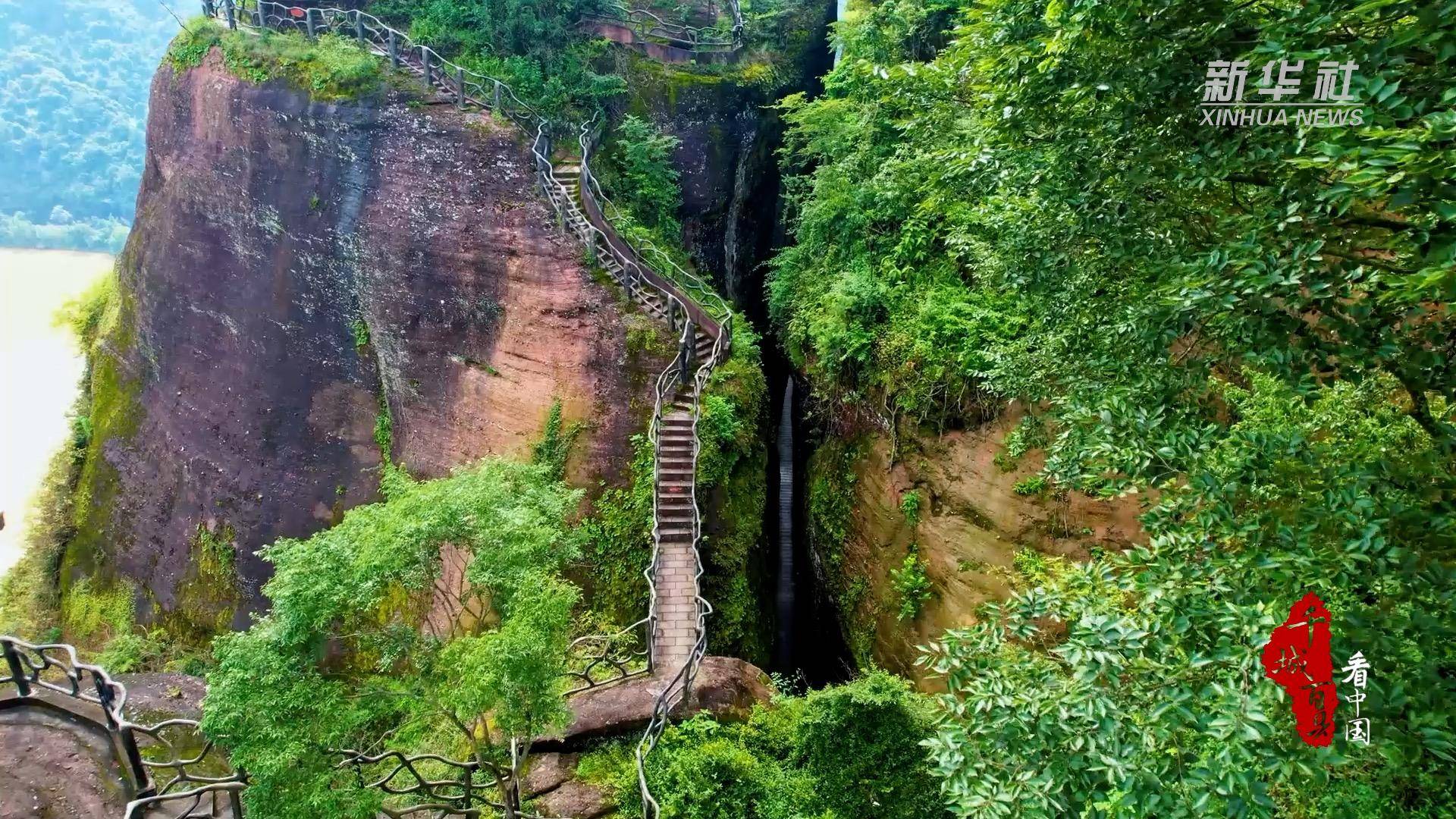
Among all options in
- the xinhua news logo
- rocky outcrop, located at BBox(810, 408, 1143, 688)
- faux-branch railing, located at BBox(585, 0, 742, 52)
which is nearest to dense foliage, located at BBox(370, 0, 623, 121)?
faux-branch railing, located at BBox(585, 0, 742, 52)

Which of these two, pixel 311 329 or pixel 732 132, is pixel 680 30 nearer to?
pixel 732 132

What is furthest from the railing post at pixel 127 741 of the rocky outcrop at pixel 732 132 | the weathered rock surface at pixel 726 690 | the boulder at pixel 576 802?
the rocky outcrop at pixel 732 132

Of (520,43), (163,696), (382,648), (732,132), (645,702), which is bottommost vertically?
(163,696)

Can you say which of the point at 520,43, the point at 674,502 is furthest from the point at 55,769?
the point at 520,43

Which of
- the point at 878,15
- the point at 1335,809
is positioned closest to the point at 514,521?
the point at 1335,809

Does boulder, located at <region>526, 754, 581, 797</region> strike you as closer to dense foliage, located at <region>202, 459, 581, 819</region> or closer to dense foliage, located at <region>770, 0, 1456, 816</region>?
dense foliage, located at <region>202, 459, 581, 819</region>

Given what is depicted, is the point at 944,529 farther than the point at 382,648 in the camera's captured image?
Yes

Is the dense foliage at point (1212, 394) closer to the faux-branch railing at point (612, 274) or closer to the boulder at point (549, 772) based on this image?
Result: the faux-branch railing at point (612, 274)
